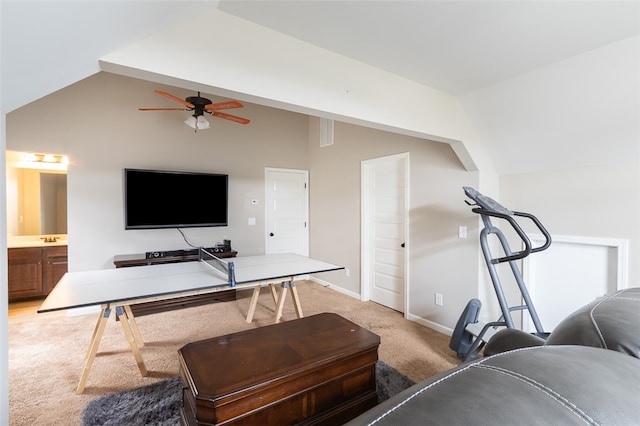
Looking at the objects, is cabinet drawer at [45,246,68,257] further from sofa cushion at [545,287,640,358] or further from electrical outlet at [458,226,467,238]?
sofa cushion at [545,287,640,358]

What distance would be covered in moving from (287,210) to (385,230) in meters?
2.01

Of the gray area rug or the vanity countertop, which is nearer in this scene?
the gray area rug

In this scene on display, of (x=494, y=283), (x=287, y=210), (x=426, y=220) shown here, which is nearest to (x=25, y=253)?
(x=287, y=210)

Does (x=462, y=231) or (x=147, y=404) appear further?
(x=462, y=231)

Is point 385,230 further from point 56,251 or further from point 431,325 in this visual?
point 56,251

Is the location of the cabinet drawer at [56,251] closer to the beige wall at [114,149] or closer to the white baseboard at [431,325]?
the beige wall at [114,149]

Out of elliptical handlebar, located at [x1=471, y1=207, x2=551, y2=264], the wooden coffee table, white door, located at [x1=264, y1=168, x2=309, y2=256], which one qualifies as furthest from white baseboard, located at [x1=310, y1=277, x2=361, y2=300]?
the wooden coffee table

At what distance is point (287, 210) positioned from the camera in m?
5.26

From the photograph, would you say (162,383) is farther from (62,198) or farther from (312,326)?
(62,198)

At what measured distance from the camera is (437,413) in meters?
0.38

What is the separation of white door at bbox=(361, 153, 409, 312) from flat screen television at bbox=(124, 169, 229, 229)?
2.23 m

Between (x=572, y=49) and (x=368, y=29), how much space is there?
1349 mm

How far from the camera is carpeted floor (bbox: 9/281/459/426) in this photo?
2.08 meters

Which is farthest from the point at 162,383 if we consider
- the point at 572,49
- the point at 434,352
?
the point at 572,49
